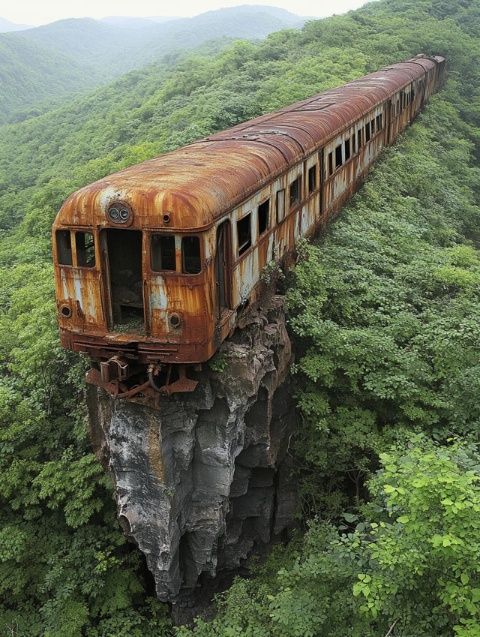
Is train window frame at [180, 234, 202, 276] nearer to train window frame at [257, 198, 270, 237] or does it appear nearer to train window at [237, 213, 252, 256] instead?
train window at [237, 213, 252, 256]

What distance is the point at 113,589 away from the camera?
29.6 ft

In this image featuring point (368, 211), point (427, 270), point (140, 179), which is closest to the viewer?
point (140, 179)

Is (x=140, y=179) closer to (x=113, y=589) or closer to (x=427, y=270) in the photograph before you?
(x=113, y=589)

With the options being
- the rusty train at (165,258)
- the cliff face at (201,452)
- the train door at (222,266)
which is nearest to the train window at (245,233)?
the rusty train at (165,258)

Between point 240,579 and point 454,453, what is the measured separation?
400 centimetres

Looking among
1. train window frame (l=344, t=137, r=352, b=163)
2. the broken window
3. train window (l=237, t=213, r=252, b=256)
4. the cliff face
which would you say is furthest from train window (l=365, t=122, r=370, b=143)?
train window (l=237, t=213, r=252, b=256)

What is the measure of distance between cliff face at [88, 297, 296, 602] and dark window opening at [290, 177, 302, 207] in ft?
6.86

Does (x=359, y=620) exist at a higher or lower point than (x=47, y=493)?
higher

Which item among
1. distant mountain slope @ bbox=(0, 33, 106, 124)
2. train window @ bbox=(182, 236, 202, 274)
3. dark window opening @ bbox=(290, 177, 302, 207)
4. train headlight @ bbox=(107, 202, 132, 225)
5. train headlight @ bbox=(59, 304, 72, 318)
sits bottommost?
distant mountain slope @ bbox=(0, 33, 106, 124)

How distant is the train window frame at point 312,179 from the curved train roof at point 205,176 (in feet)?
1.46

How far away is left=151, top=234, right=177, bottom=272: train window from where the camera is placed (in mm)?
6504

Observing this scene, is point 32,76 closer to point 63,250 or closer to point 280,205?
point 280,205

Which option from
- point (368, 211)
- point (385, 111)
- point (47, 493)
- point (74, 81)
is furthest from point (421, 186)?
point (74, 81)

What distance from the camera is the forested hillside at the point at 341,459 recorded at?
564 cm
